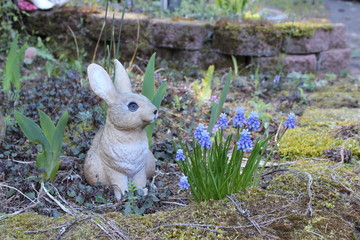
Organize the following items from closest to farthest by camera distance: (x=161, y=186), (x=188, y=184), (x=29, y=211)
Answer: (x=188, y=184) < (x=29, y=211) < (x=161, y=186)

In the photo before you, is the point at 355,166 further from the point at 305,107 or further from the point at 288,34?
the point at 288,34

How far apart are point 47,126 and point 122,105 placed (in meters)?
0.43

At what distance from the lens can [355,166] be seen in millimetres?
2588

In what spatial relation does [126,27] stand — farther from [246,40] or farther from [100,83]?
[100,83]

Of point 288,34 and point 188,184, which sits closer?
point 188,184

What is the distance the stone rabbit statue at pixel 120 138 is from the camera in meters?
2.17

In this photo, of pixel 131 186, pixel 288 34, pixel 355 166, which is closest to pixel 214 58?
pixel 288 34

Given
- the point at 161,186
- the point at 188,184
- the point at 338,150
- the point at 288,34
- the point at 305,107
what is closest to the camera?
the point at 188,184

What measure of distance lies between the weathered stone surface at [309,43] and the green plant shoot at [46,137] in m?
3.25

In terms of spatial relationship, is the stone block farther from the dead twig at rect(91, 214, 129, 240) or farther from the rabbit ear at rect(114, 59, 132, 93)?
the dead twig at rect(91, 214, 129, 240)

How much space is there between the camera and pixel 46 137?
238cm

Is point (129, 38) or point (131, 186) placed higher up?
point (129, 38)

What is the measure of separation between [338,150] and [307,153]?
0.21 metres

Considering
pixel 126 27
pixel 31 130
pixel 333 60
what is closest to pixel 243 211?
pixel 31 130
